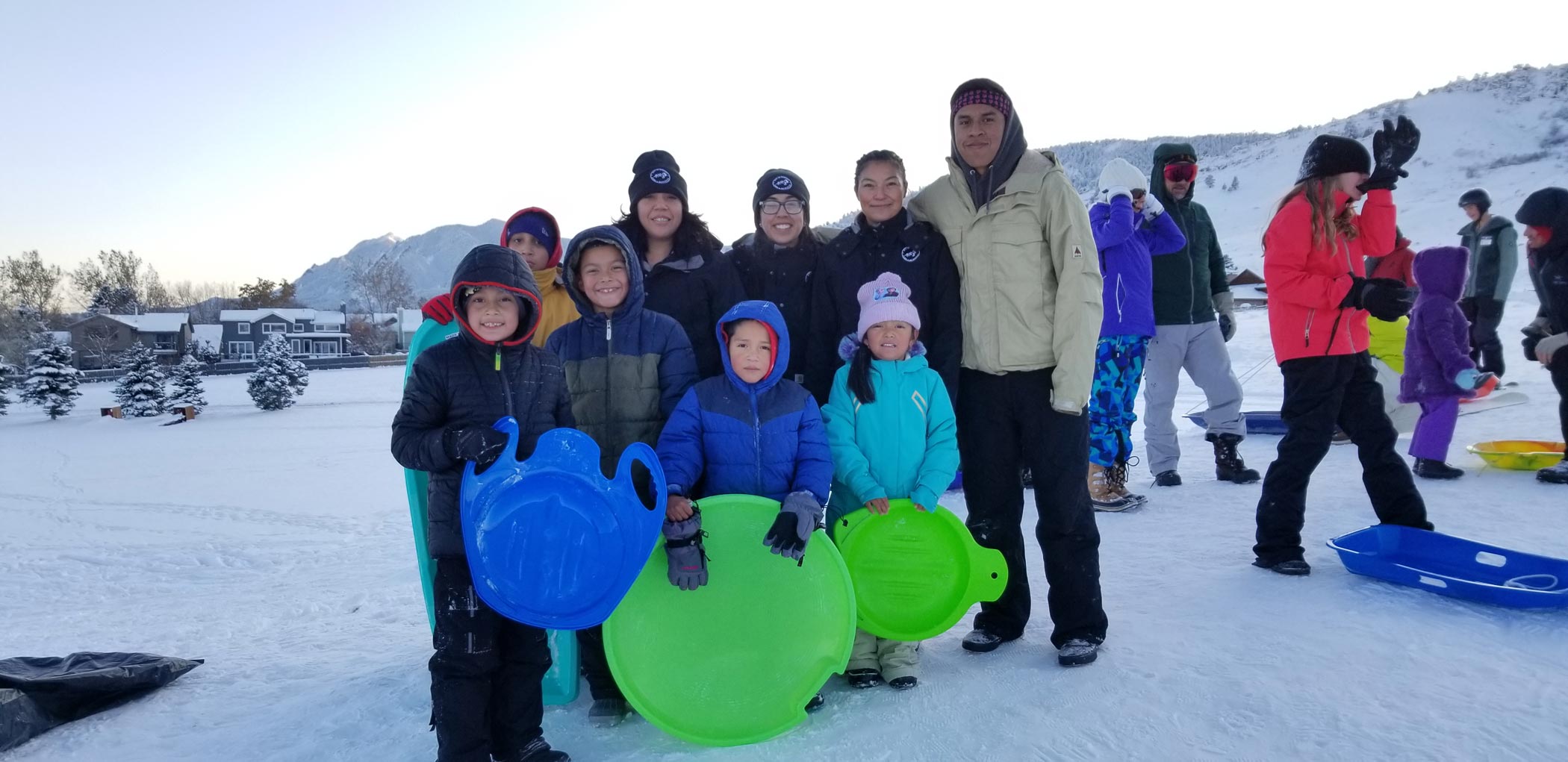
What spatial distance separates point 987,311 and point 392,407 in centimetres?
1797

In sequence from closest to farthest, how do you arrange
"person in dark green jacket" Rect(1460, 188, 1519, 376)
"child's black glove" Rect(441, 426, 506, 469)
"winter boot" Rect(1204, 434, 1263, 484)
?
"child's black glove" Rect(441, 426, 506, 469) < "winter boot" Rect(1204, 434, 1263, 484) < "person in dark green jacket" Rect(1460, 188, 1519, 376)

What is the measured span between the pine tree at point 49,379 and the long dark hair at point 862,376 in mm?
23779

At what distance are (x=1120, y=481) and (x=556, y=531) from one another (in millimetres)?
3951

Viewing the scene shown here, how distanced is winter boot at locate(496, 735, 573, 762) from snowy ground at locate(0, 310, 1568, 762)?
11cm

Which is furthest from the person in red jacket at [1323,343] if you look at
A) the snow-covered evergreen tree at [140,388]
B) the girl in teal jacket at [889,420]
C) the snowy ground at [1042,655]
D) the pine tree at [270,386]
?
the snow-covered evergreen tree at [140,388]

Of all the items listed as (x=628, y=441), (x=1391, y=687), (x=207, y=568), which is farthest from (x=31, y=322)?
(x=1391, y=687)

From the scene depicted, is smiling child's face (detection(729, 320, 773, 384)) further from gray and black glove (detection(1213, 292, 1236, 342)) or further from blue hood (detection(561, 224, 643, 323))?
gray and black glove (detection(1213, 292, 1236, 342))

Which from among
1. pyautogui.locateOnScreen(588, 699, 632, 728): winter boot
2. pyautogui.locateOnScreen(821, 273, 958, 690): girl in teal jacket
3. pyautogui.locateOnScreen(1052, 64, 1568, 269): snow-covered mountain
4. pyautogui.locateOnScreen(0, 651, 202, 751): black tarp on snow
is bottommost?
pyautogui.locateOnScreen(588, 699, 632, 728): winter boot

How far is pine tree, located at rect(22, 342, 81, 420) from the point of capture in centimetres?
1886

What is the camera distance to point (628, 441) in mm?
2695

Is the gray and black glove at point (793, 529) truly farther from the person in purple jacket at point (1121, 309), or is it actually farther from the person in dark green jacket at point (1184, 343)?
the person in dark green jacket at point (1184, 343)

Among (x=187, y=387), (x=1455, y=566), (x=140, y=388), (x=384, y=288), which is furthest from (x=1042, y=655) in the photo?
(x=384, y=288)

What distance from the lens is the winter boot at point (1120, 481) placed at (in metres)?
4.81

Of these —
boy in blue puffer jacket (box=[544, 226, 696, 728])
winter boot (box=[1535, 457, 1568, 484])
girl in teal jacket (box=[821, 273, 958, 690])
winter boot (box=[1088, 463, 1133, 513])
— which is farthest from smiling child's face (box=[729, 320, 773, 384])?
winter boot (box=[1535, 457, 1568, 484])
